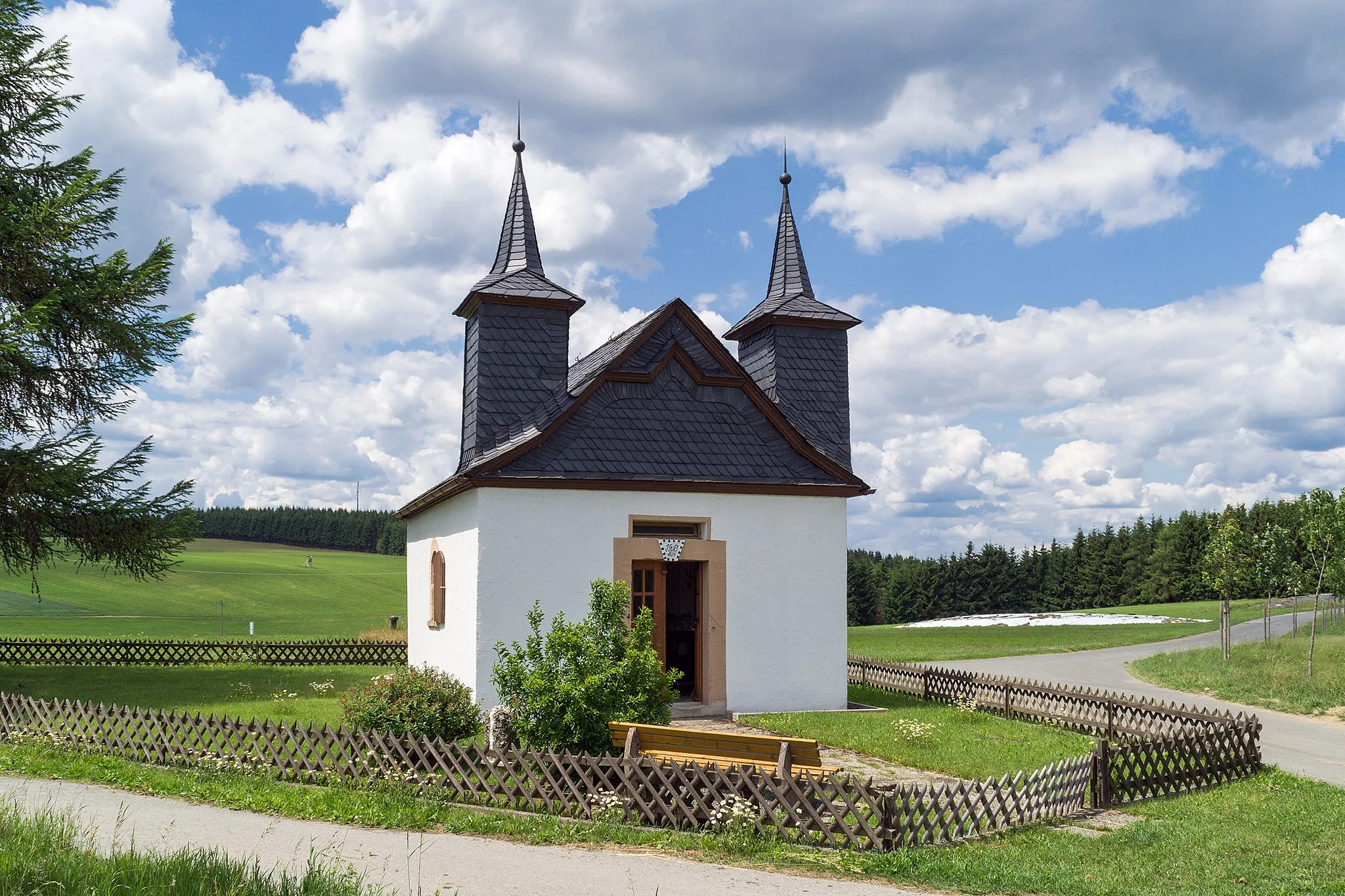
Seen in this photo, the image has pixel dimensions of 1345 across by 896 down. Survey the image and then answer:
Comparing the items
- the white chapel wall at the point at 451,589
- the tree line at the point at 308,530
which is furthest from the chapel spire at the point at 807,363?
the tree line at the point at 308,530

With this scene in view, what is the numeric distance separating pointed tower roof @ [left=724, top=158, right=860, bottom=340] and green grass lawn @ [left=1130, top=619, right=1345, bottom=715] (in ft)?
43.8

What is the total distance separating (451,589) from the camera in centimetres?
1873

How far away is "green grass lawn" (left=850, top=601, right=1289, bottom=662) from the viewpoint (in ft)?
123

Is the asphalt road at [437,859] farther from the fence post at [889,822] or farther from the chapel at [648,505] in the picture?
the chapel at [648,505]

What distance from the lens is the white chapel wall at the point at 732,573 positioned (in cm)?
1702

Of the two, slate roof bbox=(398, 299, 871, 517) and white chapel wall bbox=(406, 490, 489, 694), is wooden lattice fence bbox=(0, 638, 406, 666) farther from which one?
slate roof bbox=(398, 299, 871, 517)

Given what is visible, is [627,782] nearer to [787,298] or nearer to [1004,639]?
[787,298]

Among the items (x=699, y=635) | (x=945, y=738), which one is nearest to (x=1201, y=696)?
(x=945, y=738)

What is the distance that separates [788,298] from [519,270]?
630 cm

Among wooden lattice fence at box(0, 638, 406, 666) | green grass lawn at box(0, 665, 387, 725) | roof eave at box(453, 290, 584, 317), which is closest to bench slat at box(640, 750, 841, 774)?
green grass lawn at box(0, 665, 387, 725)

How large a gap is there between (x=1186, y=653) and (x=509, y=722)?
27.5 m

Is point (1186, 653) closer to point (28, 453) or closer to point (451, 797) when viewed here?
point (451, 797)

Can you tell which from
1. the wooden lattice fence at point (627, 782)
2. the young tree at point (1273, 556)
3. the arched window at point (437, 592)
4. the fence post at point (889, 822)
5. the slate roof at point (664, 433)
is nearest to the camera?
the fence post at point (889, 822)

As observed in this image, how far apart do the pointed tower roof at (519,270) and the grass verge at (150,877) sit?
43.8 feet
